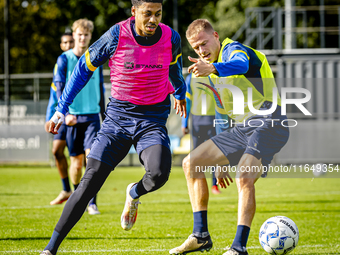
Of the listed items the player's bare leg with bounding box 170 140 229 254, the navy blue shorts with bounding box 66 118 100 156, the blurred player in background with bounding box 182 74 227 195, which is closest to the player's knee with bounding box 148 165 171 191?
the player's bare leg with bounding box 170 140 229 254

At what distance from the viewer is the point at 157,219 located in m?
6.62

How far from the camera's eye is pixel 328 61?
673 inches

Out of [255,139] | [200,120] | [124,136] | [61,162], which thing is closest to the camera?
[124,136]

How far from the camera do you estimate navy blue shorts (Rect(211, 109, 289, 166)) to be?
175 inches

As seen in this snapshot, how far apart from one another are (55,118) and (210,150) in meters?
1.51

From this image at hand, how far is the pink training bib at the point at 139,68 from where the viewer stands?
4.21 m

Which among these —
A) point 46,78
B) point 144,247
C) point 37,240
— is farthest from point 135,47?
point 46,78

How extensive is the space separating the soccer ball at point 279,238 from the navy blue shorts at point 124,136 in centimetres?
127

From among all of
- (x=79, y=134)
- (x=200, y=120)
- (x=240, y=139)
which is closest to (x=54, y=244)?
(x=240, y=139)

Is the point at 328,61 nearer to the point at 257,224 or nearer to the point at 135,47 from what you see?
the point at 257,224

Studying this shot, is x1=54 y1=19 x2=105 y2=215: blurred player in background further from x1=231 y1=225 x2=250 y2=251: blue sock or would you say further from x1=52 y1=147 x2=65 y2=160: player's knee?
x1=231 y1=225 x2=250 y2=251: blue sock

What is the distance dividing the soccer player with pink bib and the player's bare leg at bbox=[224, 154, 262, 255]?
2.25ft

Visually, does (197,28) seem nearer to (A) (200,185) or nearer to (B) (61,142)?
(A) (200,185)

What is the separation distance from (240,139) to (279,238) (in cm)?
99
